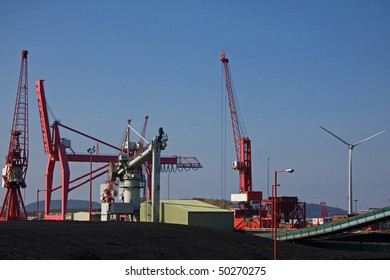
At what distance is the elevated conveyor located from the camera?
7919 centimetres

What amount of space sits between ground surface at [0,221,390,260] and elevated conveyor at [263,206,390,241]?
47.1ft

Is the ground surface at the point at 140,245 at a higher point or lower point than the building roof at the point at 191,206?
lower

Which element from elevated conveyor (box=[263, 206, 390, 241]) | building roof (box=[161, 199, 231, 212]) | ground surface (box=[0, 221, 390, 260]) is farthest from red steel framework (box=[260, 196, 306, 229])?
ground surface (box=[0, 221, 390, 260])

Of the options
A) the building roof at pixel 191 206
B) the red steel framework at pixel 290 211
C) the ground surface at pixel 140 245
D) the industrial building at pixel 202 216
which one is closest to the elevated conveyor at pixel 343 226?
the industrial building at pixel 202 216

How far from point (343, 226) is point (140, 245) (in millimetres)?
36454

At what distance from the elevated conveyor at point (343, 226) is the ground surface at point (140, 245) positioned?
14365mm

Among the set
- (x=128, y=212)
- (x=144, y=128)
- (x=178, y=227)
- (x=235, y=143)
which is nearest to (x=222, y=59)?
(x=235, y=143)

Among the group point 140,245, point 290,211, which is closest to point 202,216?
point 140,245

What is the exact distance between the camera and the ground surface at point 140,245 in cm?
4725

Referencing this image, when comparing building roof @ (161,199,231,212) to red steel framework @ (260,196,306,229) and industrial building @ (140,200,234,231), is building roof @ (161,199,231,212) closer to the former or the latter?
industrial building @ (140,200,234,231)

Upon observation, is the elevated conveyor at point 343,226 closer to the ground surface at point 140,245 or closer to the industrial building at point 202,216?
the industrial building at point 202,216

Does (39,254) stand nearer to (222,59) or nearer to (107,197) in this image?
(107,197)

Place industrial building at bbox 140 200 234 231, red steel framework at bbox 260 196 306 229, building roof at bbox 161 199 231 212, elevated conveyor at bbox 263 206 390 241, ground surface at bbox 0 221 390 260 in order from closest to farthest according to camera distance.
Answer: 1. ground surface at bbox 0 221 390 260
2. elevated conveyor at bbox 263 206 390 241
3. industrial building at bbox 140 200 234 231
4. building roof at bbox 161 199 231 212
5. red steel framework at bbox 260 196 306 229
